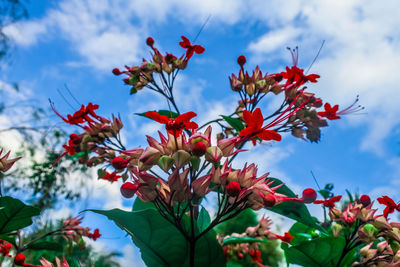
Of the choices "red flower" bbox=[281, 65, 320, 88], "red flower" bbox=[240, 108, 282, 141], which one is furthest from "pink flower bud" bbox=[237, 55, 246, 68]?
"red flower" bbox=[240, 108, 282, 141]

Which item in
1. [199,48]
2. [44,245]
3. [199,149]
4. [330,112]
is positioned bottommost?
[199,149]

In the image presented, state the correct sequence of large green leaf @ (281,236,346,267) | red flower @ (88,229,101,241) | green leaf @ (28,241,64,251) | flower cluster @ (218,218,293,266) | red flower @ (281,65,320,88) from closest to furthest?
large green leaf @ (281,236,346,267)
flower cluster @ (218,218,293,266)
red flower @ (281,65,320,88)
green leaf @ (28,241,64,251)
red flower @ (88,229,101,241)

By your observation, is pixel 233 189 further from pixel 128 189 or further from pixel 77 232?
pixel 77 232

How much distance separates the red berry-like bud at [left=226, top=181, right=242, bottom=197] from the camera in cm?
59

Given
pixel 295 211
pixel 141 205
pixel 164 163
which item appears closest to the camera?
pixel 164 163

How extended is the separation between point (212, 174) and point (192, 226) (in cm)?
11

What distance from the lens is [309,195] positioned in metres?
0.64

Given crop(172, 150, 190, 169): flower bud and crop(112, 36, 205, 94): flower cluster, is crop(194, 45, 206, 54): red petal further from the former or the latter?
crop(172, 150, 190, 169): flower bud

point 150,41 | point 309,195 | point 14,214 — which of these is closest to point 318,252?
point 309,195

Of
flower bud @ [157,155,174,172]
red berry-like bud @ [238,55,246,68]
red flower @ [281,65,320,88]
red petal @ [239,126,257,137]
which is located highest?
red berry-like bud @ [238,55,246,68]

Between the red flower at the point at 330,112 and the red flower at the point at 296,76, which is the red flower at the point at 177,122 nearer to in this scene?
the red flower at the point at 296,76

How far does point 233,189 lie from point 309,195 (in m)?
0.16

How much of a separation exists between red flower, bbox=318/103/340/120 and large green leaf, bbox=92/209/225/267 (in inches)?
29.7

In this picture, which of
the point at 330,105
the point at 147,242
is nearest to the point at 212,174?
the point at 147,242
